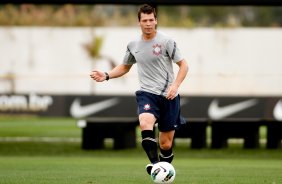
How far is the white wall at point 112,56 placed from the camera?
158ft

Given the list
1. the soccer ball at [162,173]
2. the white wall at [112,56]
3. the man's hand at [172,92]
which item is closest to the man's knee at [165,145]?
the man's hand at [172,92]

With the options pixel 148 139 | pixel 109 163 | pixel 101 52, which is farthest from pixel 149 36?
pixel 101 52

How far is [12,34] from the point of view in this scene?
52.4 m

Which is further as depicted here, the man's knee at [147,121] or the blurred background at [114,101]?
the blurred background at [114,101]

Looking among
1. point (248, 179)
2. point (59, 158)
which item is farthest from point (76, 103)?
point (248, 179)

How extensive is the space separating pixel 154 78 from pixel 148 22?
2.57 feet

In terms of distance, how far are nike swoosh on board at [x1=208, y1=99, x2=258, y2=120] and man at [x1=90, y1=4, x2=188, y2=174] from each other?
24868mm

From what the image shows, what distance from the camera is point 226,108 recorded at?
1554 inches

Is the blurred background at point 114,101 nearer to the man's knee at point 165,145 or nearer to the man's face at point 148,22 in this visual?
the man's knee at point 165,145

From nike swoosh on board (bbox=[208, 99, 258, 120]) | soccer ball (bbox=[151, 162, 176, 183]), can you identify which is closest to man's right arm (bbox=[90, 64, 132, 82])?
soccer ball (bbox=[151, 162, 176, 183])

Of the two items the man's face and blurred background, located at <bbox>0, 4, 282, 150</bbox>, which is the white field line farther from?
the man's face

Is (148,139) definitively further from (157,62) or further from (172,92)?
(157,62)

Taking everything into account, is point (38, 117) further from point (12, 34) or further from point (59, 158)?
point (59, 158)

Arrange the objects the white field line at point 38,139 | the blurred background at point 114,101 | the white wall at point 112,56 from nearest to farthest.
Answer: the blurred background at point 114,101, the white field line at point 38,139, the white wall at point 112,56
